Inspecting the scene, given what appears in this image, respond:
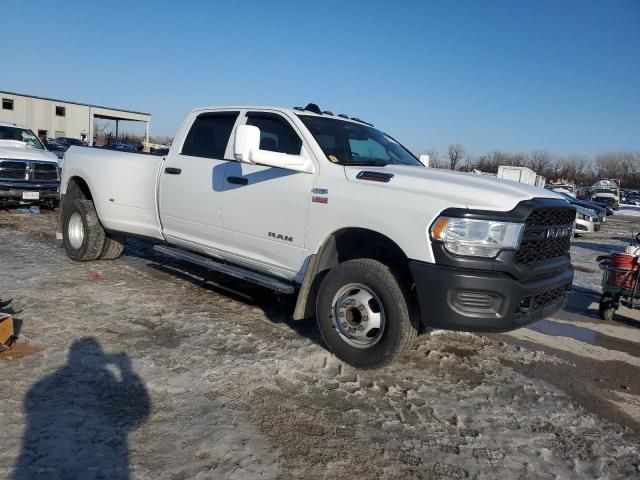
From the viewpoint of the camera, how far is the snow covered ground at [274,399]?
268cm

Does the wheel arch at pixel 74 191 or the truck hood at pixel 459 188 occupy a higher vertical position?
the truck hood at pixel 459 188

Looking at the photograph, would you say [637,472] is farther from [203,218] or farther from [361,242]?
[203,218]

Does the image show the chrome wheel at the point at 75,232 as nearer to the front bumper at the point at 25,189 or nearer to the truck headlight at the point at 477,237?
the front bumper at the point at 25,189

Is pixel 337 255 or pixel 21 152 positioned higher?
pixel 21 152

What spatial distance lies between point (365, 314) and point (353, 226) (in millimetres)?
668

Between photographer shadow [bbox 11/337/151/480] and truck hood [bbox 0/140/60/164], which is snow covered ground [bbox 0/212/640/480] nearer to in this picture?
photographer shadow [bbox 11/337/151/480]

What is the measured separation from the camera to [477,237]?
3428 mm

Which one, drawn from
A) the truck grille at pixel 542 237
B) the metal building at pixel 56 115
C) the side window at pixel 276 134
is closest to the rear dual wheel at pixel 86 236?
the side window at pixel 276 134

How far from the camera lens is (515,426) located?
326cm

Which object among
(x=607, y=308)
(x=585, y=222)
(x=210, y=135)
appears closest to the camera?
(x=210, y=135)

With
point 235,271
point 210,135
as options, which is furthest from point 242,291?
point 210,135

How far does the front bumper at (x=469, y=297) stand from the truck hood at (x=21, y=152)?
33.5 feet

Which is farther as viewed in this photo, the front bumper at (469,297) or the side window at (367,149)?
the side window at (367,149)

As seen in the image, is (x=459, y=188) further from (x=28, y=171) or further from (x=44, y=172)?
(x=44, y=172)
